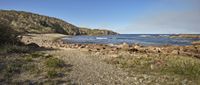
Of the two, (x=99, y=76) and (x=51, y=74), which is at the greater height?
(x=51, y=74)

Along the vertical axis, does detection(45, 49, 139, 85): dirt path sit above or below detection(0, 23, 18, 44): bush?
below

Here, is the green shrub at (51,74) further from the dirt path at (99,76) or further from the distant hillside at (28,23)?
the distant hillside at (28,23)

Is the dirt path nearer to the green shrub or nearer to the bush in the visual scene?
the green shrub

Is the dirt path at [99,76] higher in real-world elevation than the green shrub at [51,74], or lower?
lower

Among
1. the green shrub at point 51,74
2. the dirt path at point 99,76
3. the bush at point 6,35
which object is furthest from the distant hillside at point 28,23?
the green shrub at point 51,74

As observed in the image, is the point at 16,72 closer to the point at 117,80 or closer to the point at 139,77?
the point at 117,80

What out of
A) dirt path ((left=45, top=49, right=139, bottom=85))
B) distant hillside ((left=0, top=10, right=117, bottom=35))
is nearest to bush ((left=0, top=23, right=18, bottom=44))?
dirt path ((left=45, top=49, right=139, bottom=85))

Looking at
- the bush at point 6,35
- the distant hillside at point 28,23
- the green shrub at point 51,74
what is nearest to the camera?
the green shrub at point 51,74

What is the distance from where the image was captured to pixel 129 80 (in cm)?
1195

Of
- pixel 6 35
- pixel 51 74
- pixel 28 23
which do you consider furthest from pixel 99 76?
pixel 28 23

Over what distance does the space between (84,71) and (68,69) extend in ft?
2.80

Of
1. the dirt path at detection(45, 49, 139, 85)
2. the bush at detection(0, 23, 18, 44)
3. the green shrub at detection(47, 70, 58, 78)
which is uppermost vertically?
the bush at detection(0, 23, 18, 44)

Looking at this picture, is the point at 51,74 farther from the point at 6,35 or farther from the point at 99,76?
the point at 6,35

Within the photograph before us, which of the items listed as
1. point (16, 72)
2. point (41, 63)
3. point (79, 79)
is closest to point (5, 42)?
point (41, 63)
